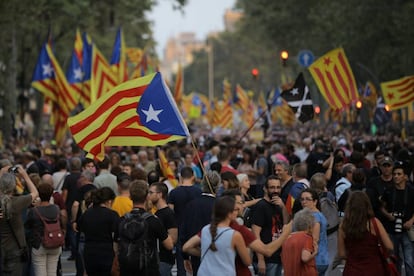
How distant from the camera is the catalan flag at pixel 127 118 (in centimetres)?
1233

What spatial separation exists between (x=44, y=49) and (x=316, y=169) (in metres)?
14.7

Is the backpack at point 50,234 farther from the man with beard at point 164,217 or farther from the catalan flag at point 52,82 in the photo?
the catalan flag at point 52,82

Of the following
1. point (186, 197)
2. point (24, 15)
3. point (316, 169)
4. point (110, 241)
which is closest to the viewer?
point (110, 241)

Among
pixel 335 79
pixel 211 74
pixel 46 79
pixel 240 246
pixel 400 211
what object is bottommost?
pixel 211 74

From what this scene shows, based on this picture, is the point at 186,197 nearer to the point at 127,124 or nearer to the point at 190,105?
the point at 127,124

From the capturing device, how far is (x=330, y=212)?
12.4m

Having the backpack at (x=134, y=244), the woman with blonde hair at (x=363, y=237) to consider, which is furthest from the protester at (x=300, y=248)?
the backpack at (x=134, y=244)

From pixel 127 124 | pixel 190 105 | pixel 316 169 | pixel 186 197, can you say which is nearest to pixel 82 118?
pixel 127 124

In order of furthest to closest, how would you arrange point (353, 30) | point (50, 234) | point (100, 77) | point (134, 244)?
1. point (353, 30)
2. point (100, 77)
3. point (50, 234)
4. point (134, 244)

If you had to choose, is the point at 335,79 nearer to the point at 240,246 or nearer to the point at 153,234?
the point at 153,234

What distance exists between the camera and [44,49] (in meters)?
31.4

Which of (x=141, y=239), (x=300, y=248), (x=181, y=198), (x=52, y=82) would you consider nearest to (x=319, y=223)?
(x=300, y=248)

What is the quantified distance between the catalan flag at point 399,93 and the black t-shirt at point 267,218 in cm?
1563

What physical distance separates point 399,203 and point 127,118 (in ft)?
10.2
